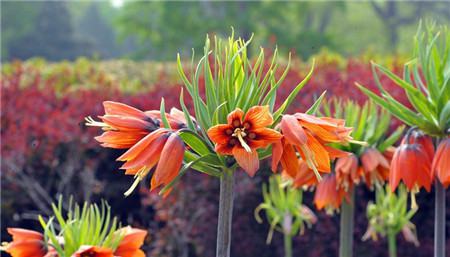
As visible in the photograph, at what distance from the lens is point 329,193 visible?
2.27m

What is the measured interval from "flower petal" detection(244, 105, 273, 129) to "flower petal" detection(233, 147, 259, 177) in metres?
0.05

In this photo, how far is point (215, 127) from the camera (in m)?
1.36

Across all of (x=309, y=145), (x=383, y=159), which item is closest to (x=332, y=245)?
(x=383, y=159)

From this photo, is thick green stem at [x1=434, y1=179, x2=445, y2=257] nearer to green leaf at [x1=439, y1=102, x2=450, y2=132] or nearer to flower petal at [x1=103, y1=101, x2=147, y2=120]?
green leaf at [x1=439, y1=102, x2=450, y2=132]

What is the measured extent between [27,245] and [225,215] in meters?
0.57

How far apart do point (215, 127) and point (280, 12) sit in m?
22.5

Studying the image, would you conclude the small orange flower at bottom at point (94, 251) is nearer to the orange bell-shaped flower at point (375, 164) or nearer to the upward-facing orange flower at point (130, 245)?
the upward-facing orange flower at point (130, 245)

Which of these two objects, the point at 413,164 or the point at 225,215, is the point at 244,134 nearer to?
the point at 225,215

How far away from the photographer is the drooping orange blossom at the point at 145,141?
4.53 ft

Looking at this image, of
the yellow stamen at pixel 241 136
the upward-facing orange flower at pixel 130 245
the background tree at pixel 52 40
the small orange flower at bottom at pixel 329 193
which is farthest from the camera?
the background tree at pixel 52 40

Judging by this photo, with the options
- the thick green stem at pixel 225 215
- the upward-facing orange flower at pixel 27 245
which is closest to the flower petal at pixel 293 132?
the thick green stem at pixel 225 215

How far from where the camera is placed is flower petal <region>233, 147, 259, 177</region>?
1374 millimetres

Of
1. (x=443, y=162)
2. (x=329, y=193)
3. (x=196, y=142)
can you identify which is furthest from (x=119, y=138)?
(x=329, y=193)

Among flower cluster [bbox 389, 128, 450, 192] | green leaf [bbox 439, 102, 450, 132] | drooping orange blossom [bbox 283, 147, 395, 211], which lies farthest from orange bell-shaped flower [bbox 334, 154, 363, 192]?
green leaf [bbox 439, 102, 450, 132]
